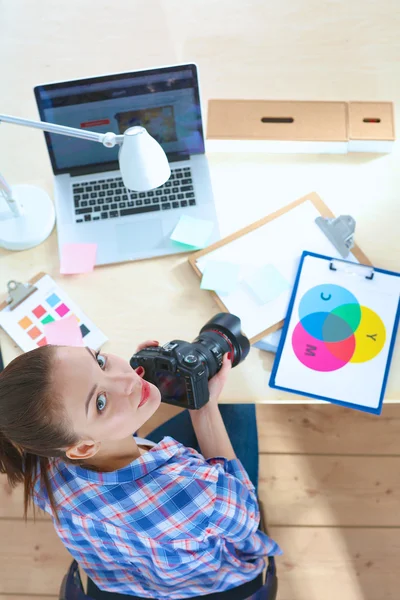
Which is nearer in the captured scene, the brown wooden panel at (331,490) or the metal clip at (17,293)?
the metal clip at (17,293)

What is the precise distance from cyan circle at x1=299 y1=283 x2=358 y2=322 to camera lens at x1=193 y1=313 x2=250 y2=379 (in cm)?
15

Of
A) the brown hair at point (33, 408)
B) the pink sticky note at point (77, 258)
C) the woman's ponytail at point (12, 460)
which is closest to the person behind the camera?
the brown hair at point (33, 408)

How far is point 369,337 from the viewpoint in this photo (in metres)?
1.15

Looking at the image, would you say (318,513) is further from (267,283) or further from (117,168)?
(117,168)

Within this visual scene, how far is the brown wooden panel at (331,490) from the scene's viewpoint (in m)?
1.58

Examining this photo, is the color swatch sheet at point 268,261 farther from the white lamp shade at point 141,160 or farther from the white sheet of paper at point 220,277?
the white lamp shade at point 141,160

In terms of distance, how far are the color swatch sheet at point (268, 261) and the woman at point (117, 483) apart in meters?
0.15

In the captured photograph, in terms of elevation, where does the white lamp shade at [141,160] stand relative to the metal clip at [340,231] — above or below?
above

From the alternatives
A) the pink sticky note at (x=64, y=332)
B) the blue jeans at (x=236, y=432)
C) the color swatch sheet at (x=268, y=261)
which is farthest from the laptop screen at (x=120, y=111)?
the blue jeans at (x=236, y=432)

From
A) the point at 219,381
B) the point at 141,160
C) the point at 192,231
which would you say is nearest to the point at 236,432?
the point at 219,381

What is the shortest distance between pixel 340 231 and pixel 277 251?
0.44 ft

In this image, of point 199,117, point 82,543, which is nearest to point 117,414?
point 82,543

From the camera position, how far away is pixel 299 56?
145 centimetres

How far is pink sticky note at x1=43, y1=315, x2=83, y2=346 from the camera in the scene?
3.92 feet
